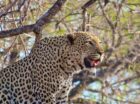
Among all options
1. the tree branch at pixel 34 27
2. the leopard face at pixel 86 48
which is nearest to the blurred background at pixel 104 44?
the leopard face at pixel 86 48

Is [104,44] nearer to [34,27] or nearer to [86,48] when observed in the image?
[86,48]

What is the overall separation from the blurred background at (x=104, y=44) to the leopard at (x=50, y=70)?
0.54 meters

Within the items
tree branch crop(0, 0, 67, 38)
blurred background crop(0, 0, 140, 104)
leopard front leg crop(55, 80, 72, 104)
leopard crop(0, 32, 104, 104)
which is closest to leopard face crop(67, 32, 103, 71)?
leopard crop(0, 32, 104, 104)

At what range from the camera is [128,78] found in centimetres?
933

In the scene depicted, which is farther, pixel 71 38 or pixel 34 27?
pixel 71 38

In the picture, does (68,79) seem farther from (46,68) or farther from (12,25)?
(12,25)

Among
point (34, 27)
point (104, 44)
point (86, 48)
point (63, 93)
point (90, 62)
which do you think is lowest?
point (63, 93)

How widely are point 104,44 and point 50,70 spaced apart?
6.29 feet

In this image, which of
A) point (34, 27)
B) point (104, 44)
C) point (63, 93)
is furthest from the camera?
point (104, 44)

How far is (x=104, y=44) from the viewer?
921 centimetres

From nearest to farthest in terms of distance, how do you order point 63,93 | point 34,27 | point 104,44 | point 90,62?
point 34,27
point 90,62
point 63,93
point 104,44

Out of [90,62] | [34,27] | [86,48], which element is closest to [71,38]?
[86,48]

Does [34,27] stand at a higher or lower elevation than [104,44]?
higher

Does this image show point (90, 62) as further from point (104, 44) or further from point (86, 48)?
point (104, 44)
